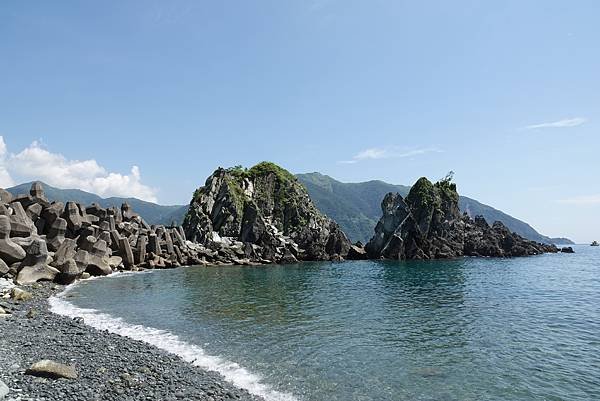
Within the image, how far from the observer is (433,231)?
410 ft

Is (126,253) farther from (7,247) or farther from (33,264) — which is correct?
(7,247)

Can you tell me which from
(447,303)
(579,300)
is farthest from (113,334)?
(579,300)

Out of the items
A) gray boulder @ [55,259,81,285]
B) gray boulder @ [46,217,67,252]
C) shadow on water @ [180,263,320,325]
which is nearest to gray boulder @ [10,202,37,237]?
gray boulder @ [46,217,67,252]

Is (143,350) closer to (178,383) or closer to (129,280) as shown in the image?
(178,383)

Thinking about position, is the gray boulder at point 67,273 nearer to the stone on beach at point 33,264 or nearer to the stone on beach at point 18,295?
the stone on beach at point 33,264

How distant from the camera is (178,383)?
15.2 meters

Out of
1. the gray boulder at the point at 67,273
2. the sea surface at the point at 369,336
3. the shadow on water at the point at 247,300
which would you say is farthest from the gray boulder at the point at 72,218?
the shadow on water at the point at 247,300

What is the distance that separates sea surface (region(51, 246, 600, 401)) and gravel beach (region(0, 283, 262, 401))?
150 cm

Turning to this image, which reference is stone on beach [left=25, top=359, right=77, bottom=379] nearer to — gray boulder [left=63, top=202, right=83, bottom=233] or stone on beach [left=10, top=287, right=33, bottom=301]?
stone on beach [left=10, top=287, right=33, bottom=301]

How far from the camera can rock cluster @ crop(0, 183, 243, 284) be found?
37812mm

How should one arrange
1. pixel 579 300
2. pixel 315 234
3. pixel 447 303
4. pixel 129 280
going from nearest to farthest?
pixel 447 303
pixel 579 300
pixel 129 280
pixel 315 234

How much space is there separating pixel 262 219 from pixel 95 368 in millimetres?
91151

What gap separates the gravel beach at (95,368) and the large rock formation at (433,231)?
94351 millimetres

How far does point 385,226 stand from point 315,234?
20062 mm
